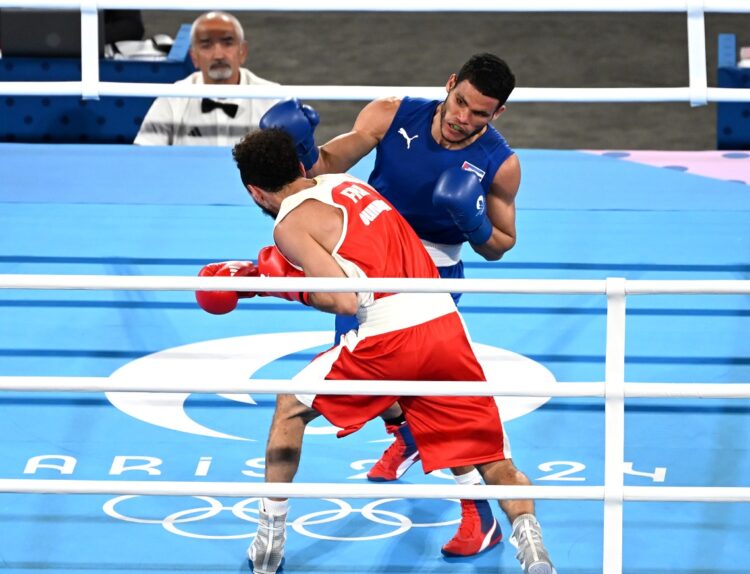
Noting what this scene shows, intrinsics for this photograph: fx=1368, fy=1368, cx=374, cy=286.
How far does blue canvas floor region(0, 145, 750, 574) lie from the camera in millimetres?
3361

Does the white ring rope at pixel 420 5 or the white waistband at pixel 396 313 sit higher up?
the white ring rope at pixel 420 5

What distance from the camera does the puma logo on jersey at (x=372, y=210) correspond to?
3309 mm

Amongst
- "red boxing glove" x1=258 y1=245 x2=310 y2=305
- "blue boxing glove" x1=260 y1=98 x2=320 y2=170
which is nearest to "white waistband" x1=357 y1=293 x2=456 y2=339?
"red boxing glove" x1=258 y1=245 x2=310 y2=305

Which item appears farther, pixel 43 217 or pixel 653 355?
pixel 43 217

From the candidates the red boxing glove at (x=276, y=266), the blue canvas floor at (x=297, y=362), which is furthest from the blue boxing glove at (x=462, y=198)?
the blue canvas floor at (x=297, y=362)

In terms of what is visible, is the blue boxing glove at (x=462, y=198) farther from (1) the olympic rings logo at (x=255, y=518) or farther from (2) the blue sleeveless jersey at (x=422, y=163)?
(1) the olympic rings logo at (x=255, y=518)

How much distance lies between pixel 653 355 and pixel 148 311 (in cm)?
171

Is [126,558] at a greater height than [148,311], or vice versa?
[148,311]

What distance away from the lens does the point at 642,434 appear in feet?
12.8

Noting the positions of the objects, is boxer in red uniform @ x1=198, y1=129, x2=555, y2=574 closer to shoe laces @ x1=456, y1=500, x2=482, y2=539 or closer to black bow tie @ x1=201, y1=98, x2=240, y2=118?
shoe laces @ x1=456, y1=500, x2=482, y2=539

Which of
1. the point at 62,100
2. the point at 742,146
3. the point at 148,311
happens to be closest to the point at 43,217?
the point at 148,311

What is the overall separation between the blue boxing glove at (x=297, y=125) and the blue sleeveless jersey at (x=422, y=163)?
21 cm

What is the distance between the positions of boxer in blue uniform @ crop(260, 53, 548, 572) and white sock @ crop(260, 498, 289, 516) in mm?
506

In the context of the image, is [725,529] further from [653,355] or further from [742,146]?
[742,146]
